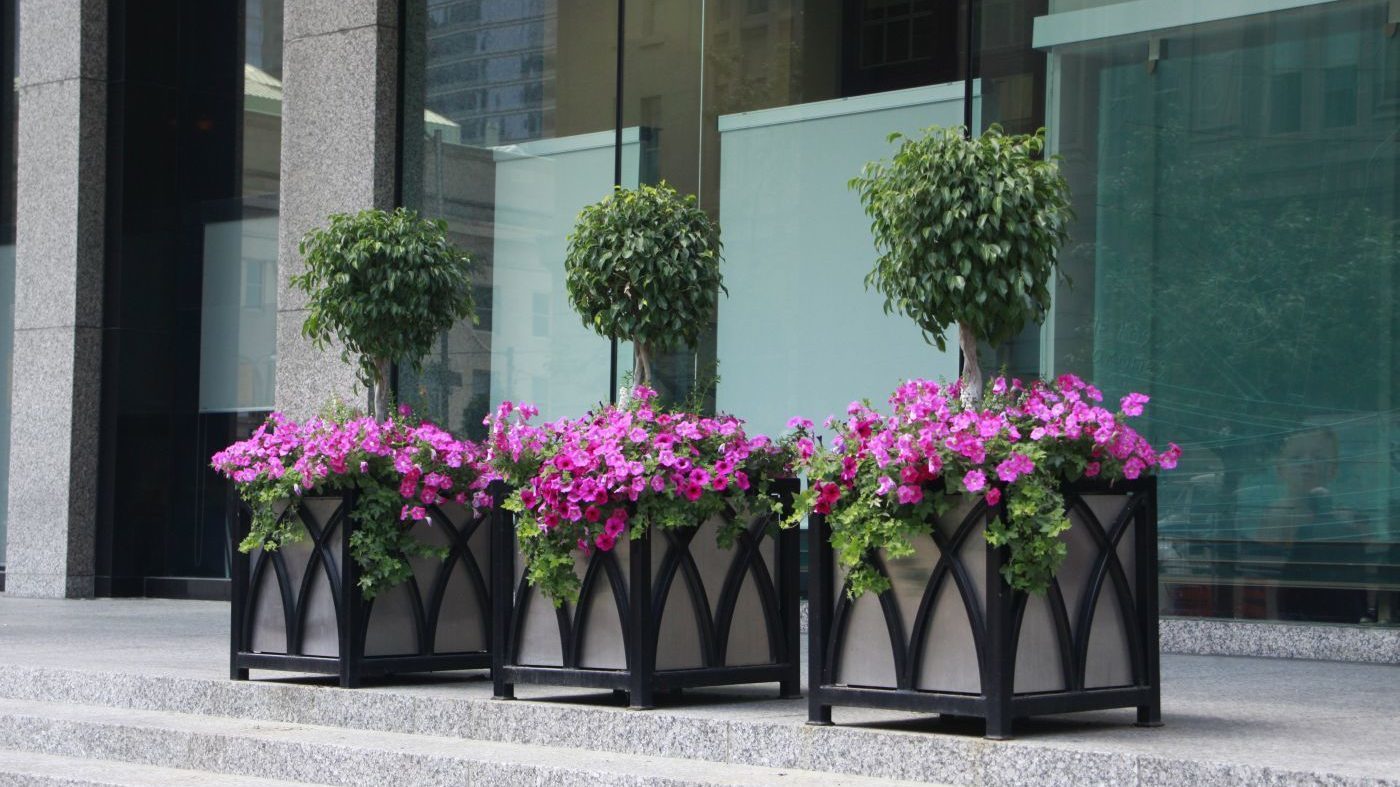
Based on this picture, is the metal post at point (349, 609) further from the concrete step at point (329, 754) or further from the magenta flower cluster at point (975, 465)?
the magenta flower cluster at point (975, 465)

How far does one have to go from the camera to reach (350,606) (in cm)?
803

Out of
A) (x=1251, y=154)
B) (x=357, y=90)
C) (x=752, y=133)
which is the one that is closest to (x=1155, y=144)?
(x=1251, y=154)

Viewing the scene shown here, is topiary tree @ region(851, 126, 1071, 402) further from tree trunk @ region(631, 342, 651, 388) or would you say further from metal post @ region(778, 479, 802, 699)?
tree trunk @ region(631, 342, 651, 388)

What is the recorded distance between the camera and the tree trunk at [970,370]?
6406 mm

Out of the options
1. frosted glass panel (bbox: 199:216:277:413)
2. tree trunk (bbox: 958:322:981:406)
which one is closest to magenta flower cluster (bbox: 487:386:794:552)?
tree trunk (bbox: 958:322:981:406)

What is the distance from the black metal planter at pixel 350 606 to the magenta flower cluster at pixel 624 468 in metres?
1.20

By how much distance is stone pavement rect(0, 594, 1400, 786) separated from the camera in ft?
18.2

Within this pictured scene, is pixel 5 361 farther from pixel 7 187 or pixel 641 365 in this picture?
pixel 641 365

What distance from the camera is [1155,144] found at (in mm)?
10695

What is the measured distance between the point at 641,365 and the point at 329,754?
86.6 inches

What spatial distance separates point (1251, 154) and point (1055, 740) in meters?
5.62

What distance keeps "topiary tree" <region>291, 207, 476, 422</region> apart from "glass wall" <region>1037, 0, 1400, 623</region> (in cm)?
399

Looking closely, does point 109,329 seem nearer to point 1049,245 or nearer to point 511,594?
point 511,594

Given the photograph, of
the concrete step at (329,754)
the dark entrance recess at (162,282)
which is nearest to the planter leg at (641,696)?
the concrete step at (329,754)
